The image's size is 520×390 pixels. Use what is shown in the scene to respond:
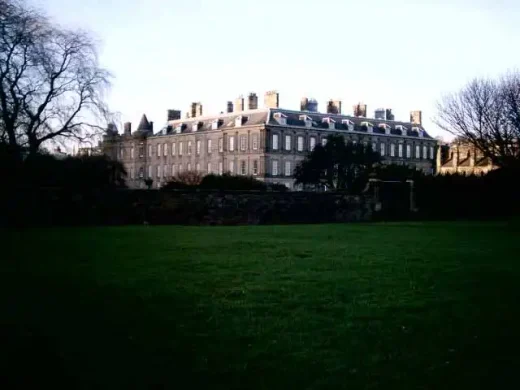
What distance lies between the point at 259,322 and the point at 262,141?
205ft

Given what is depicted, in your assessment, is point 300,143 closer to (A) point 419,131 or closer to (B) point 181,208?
(A) point 419,131

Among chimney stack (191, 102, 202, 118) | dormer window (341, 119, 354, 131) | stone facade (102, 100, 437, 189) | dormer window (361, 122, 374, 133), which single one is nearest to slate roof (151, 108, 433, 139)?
stone facade (102, 100, 437, 189)

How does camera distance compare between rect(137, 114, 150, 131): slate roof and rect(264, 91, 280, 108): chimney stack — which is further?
rect(137, 114, 150, 131): slate roof

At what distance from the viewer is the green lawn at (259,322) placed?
481cm

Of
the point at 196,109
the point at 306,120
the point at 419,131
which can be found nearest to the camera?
the point at 306,120

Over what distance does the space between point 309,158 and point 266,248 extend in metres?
43.9

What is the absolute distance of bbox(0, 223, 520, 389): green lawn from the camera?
15.8ft

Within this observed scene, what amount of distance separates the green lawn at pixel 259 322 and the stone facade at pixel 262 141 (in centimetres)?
5514

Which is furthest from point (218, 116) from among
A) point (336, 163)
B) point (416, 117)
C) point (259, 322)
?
point (259, 322)

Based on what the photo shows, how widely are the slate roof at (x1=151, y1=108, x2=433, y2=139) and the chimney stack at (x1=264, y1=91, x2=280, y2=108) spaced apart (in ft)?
1.86

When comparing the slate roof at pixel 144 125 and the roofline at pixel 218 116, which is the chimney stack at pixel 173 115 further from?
the slate roof at pixel 144 125

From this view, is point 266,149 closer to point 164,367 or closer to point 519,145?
point 519,145

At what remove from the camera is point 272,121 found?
68688 millimetres

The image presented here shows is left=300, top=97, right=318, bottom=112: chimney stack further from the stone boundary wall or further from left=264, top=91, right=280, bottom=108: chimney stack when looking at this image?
the stone boundary wall
